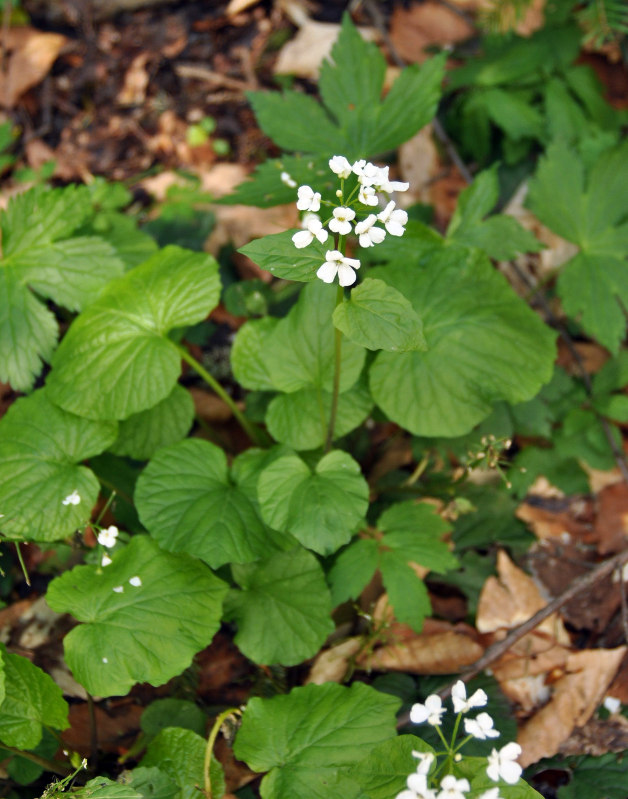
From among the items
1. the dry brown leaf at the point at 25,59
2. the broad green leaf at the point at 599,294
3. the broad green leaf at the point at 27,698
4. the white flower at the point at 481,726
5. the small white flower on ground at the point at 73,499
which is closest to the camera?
the white flower at the point at 481,726

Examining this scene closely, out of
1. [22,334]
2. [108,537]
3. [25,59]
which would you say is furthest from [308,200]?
[25,59]

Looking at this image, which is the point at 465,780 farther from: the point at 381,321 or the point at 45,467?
the point at 45,467

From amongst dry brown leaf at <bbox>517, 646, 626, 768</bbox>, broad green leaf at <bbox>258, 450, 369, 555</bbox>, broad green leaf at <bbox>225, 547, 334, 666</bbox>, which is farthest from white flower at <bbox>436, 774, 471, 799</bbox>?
dry brown leaf at <bbox>517, 646, 626, 768</bbox>

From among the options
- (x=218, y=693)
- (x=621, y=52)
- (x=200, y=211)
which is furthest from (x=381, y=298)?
(x=621, y=52)

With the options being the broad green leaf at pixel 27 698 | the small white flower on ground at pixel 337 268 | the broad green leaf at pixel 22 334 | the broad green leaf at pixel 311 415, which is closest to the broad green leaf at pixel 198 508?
the broad green leaf at pixel 311 415

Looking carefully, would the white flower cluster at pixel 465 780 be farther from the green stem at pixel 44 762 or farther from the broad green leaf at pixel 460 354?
the green stem at pixel 44 762
